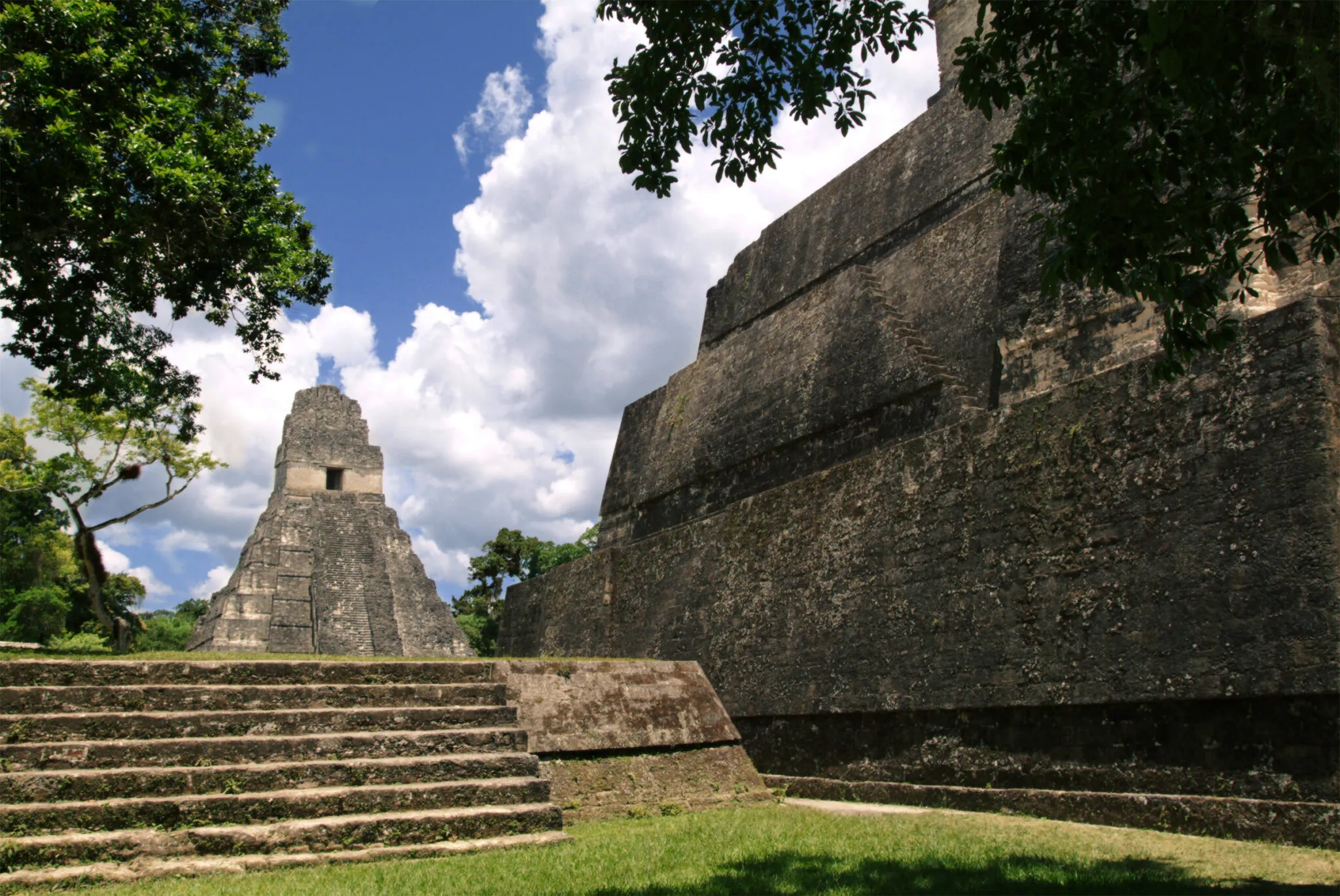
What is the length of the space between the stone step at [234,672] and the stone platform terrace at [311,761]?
0.04 feet

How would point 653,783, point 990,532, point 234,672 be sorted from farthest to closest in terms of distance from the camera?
1. point 990,532
2. point 653,783
3. point 234,672

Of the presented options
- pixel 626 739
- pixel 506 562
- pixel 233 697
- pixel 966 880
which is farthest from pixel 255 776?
pixel 506 562

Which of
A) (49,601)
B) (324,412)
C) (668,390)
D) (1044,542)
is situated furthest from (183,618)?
(1044,542)

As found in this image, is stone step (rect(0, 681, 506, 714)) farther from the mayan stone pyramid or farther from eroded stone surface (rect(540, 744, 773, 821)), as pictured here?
the mayan stone pyramid

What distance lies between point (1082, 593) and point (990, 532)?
3.11 ft

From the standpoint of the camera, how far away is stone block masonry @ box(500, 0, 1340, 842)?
531cm

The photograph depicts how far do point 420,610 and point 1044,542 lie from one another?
17563mm

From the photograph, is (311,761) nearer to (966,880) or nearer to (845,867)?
(845,867)

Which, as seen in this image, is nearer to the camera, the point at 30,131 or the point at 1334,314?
the point at 1334,314

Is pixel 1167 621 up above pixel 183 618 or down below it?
below

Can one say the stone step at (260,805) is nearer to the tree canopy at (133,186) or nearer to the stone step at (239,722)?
the stone step at (239,722)

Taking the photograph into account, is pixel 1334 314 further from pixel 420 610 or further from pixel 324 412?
pixel 324 412

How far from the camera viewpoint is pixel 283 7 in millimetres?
10492

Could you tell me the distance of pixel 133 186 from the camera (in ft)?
27.0
